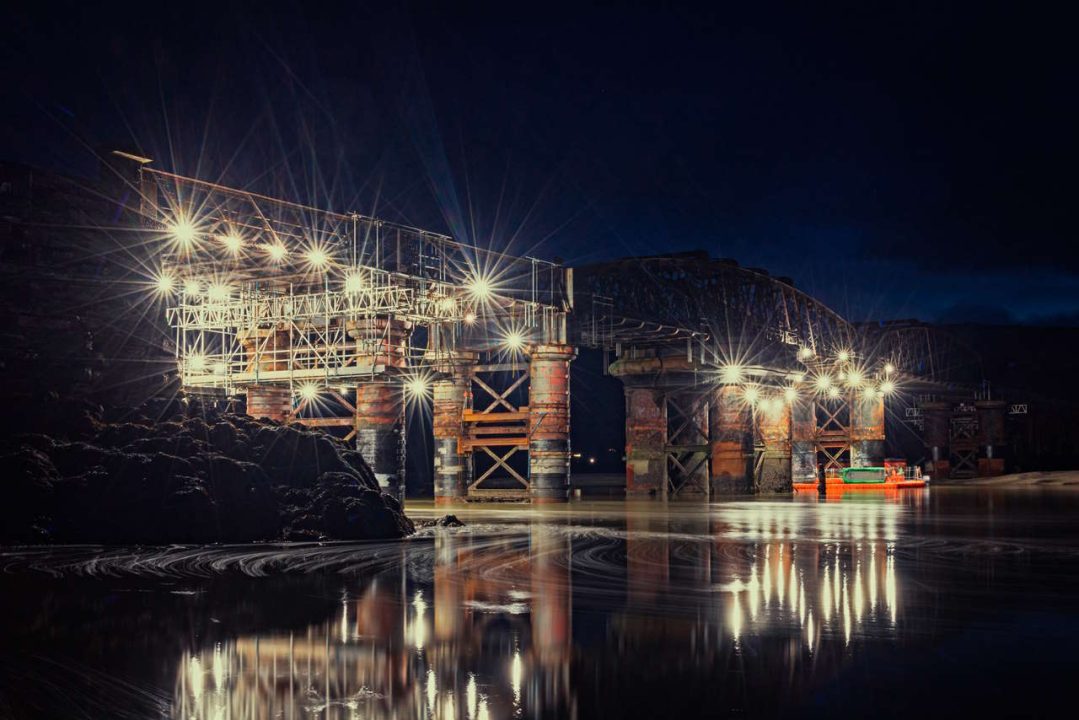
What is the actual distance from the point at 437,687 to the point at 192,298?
4072cm

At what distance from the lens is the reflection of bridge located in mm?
36969

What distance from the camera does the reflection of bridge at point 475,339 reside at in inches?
1455

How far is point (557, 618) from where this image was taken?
1120 cm

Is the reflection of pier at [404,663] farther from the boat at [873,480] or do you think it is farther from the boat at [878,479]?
the boat at [873,480]

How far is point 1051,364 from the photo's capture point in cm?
14250

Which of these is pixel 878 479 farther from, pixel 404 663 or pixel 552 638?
pixel 404 663

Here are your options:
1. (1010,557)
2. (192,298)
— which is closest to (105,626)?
(1010,557)

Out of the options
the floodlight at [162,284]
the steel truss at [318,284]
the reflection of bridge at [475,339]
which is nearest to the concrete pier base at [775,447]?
the reflection of bridge at [475,339]

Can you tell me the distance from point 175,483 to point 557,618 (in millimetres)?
13999

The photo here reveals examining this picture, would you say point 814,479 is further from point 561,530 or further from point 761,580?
point 761,580

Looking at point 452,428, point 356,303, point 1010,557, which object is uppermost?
point 356,303

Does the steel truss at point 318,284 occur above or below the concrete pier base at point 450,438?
above

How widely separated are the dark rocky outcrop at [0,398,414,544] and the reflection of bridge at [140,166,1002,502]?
5350mm

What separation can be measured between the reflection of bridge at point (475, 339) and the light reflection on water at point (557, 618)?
1480 cm
